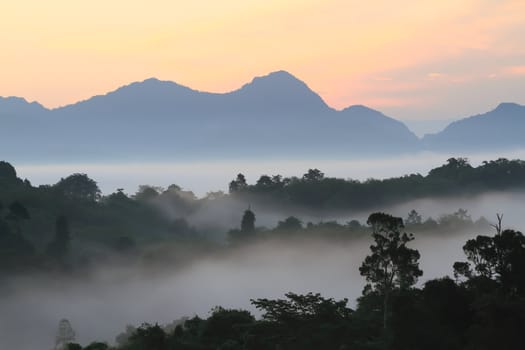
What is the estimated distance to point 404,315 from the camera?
39.2 m

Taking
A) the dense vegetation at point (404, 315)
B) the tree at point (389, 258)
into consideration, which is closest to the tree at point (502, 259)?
the dense vegetation at point (404, 315)

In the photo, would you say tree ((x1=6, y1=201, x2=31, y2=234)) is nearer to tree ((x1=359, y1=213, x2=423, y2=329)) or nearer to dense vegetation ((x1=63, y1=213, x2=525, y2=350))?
dense vegetation ((x1=63, y1=213, x2=525, y2=350))

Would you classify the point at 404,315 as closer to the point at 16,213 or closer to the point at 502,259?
the point at 502,259

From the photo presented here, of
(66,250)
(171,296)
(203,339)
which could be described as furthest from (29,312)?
(203,339)

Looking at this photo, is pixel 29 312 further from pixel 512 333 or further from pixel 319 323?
pixel 512 333

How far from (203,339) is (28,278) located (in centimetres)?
12606

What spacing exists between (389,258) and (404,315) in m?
9.79

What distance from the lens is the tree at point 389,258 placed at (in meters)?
48.1

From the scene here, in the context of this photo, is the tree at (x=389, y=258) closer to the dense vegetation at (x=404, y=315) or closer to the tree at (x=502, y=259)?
the dense vegetation at (x=404, y=315)

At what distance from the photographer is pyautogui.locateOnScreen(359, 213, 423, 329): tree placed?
48125 millimetres

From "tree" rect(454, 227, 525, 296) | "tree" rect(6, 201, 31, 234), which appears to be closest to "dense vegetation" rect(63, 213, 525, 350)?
"tree" rect(454, 227, 525, 296)

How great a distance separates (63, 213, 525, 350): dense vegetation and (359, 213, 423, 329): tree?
0.24 feet

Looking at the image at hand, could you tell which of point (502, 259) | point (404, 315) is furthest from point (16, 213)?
point (502, 259)

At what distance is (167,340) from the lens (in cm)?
5291
